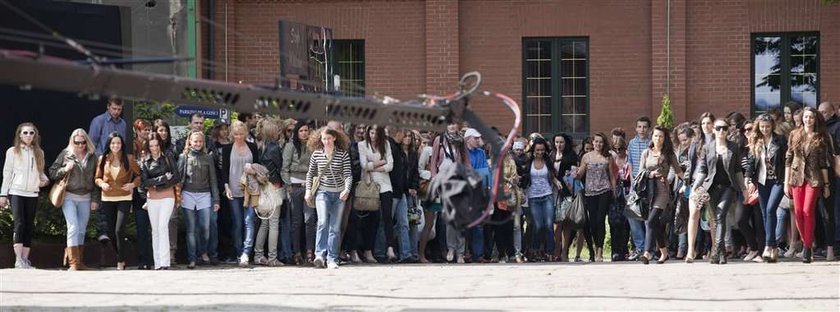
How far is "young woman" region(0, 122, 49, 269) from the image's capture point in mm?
18656

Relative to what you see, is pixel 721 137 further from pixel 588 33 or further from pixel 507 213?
pixel 588 33

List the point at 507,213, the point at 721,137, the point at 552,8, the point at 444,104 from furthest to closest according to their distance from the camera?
the point at 552,8 → the point at 507,213 → the point at 721,137 → the point at 444,104

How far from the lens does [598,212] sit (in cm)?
2070

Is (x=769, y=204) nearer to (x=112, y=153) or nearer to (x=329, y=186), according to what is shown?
(x=329, y=186)

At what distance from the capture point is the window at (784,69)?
30328 mm

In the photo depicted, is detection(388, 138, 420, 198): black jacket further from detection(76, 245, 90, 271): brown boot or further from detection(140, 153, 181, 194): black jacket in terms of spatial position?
detection(76, 245, 90, 271): brown boot

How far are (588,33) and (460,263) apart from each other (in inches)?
440

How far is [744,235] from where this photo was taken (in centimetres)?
1989

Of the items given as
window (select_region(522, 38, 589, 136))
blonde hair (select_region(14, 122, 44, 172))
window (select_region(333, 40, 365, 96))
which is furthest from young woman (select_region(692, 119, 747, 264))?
window (select_region(333, 40, 365, 96))

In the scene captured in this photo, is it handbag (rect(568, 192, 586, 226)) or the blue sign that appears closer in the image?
handbag (rect(568, 192, 586, 226))

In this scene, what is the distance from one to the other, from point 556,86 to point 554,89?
75mm

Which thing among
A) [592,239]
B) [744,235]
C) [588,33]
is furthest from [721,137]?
[588,33]

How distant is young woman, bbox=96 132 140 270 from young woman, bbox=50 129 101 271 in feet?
0.50

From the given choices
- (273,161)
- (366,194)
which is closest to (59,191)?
(273,161)
